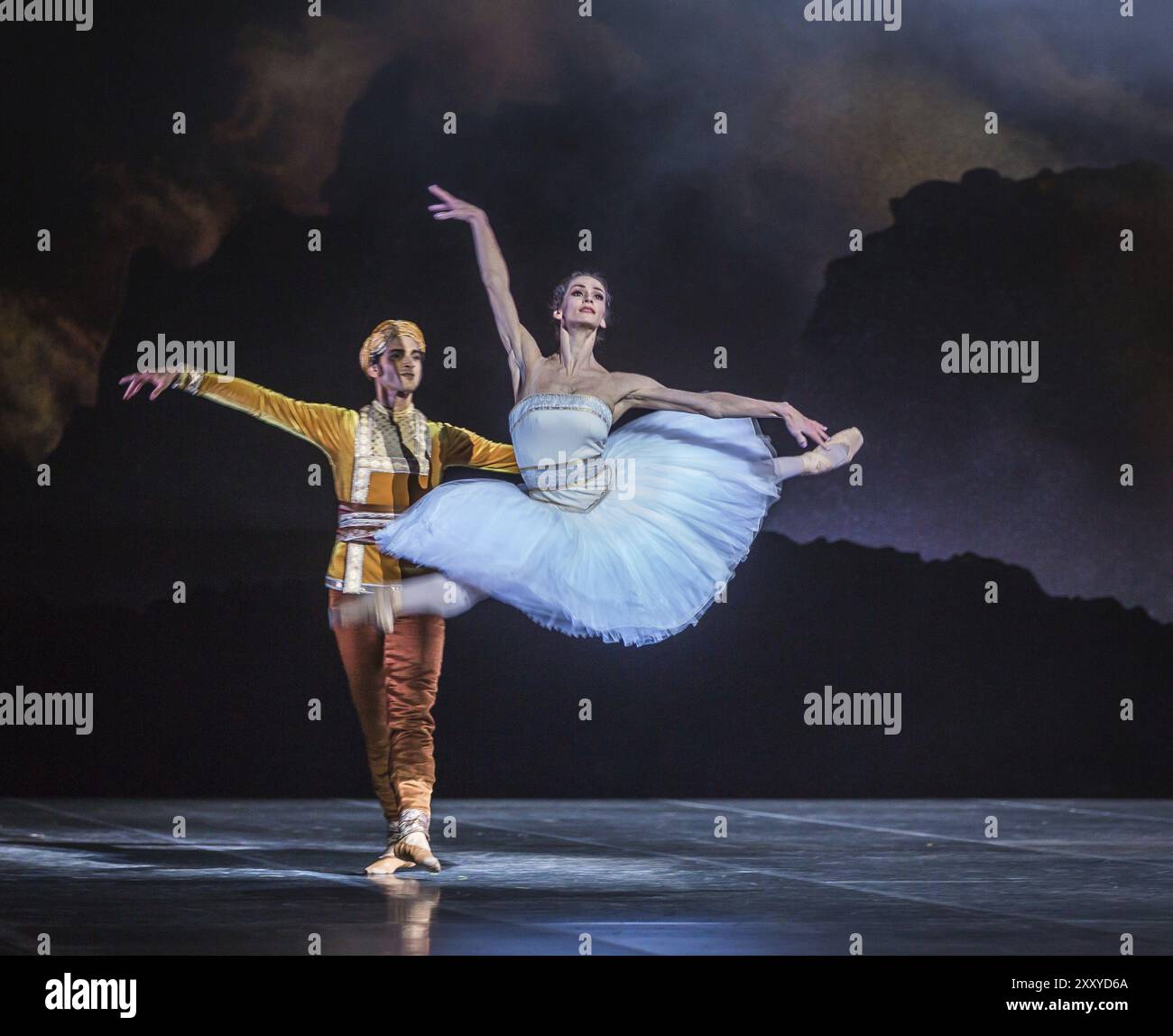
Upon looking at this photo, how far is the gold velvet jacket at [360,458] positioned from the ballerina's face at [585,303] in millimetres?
533

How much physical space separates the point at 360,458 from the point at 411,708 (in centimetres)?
72

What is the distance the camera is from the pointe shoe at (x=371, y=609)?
502 centimetres

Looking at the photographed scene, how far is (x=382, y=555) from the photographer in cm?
504

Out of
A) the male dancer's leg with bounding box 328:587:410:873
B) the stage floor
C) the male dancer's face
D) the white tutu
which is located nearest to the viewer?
the stage floor

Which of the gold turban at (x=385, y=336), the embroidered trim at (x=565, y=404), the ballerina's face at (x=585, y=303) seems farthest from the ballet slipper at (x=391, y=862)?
the ballerina's face at (x=585, y=303)

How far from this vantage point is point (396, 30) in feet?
23.9

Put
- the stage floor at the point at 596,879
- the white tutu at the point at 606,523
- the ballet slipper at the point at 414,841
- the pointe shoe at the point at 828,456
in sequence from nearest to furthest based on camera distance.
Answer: the stage floor at the point at 596,879
the white tutu at the point at 606,523
the ballet slipper at the point at 414,841
the pointe shoe at the point at 828,456

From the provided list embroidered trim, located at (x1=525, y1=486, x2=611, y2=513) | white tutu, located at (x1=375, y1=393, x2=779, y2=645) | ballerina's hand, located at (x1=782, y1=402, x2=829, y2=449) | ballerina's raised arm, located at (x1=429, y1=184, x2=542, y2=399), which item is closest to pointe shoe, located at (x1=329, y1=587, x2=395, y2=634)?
white tutu, located at (x1=375, y1=393, x2=779, y2=645)

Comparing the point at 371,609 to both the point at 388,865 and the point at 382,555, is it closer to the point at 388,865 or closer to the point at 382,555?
the point at 382,555

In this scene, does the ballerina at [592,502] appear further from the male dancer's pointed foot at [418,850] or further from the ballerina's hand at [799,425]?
the male dancer's pointed foot at [418,850]

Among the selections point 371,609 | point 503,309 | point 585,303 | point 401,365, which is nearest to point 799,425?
point 585,303

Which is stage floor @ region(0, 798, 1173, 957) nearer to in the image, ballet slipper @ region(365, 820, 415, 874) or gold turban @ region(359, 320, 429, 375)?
ballet slipper @ region(365, 820, 415, 874)

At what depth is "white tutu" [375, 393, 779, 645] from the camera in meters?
4.86
